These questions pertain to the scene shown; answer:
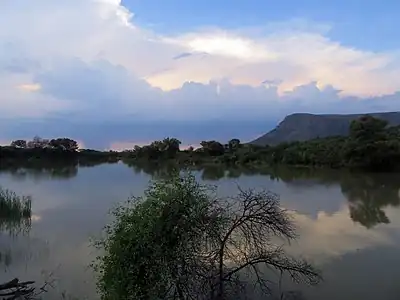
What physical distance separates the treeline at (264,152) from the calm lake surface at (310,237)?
9737mm

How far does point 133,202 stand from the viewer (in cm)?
783

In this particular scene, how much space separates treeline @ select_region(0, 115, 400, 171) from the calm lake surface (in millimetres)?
9737

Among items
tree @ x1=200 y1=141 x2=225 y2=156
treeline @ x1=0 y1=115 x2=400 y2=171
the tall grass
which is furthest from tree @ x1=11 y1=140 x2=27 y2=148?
the tall grass

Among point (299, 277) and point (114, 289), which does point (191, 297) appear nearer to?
point (114, 289)

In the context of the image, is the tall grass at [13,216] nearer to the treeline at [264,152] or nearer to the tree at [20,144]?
the treeline at [264,152]

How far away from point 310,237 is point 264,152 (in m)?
35.3

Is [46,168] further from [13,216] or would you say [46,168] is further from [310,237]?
[310,237]

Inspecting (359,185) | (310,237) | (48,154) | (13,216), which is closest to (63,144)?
(48,154)

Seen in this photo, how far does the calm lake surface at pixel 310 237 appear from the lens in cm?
952

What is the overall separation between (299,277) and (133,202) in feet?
11.8

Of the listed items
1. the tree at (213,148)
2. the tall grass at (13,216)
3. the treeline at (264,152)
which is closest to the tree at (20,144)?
the treeline at (264,152)

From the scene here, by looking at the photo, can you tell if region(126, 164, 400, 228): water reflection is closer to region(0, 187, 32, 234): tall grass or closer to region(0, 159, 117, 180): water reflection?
region(0, 187, 32, 234): tall grass

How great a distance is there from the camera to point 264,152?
4891 centimetres

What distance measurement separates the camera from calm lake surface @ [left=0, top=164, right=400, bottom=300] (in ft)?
31.2
